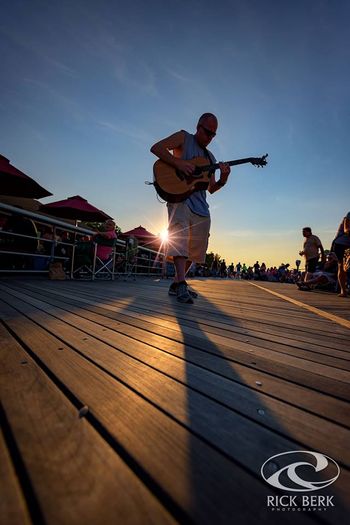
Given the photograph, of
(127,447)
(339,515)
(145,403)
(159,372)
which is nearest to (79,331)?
(159,372)

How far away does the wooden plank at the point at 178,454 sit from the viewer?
1.14ft

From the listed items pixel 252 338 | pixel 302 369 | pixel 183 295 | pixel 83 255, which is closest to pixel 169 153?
pixel 183 295

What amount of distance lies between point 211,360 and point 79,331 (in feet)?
2.09

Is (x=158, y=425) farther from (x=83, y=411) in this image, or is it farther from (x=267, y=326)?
(x=267, y=326)

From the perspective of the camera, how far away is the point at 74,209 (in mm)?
7633

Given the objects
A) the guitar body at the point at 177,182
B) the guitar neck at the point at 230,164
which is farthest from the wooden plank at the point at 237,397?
the guitar neck at the point at 230,164

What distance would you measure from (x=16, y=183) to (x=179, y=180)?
4941mm

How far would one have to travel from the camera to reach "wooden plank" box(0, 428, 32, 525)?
304 millimetres

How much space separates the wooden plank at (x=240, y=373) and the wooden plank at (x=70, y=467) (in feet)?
1.32

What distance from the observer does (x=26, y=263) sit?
5414mm

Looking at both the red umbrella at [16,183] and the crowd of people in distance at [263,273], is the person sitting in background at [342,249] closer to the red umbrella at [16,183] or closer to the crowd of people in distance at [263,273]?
the red umbrella at [16,183]

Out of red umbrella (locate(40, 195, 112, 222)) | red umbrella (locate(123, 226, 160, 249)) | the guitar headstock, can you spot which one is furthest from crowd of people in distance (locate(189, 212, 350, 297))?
red umbrella (locate(123, 226, 160, 249))

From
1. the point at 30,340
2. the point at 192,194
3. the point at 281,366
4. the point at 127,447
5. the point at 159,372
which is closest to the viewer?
the point at 127,447

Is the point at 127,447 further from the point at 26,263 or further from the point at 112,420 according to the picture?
the point at 26,263
